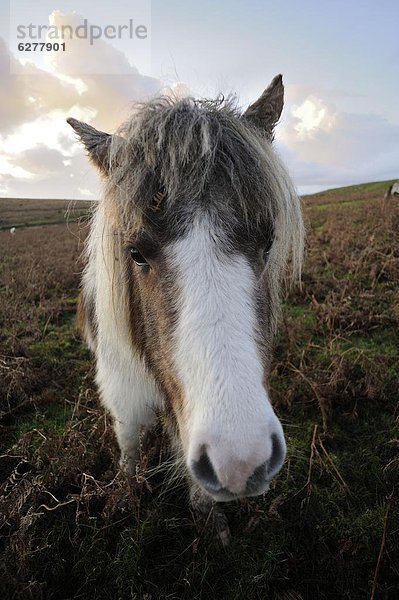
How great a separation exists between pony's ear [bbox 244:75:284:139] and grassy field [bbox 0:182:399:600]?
1.55 meters

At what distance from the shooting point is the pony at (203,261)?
1475 millimetres

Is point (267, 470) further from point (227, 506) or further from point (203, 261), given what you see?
point (227, 506)

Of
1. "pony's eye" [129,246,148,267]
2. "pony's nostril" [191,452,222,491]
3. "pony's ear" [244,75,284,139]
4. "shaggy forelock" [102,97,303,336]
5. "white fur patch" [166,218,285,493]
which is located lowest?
"pony's nostril" [191,452,222,491]

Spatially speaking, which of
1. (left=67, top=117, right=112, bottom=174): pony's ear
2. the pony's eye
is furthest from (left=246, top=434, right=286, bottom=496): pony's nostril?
(left=67, top=117, right=112, bottom=174): pony's ear

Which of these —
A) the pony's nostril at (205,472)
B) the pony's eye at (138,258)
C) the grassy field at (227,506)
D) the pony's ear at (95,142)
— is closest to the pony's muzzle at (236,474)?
the pony's nostril at (205,472)

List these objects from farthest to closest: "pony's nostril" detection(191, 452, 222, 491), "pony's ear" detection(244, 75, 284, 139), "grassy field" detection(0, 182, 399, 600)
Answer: "grassy field" detection(0, 182, 399, 600) < "pony's ear" detection(244, 75, 284, 139) < "pony's nostril" detection(191, 452, 222, 491)

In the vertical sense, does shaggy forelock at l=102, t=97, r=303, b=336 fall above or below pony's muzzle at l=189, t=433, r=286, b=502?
above

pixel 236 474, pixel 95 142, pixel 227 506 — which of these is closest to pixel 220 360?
pixel 236 474

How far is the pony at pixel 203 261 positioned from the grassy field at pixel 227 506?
783 millimetres

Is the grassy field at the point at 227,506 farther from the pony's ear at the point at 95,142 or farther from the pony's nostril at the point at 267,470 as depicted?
the pony's nostril at the point at 267,470

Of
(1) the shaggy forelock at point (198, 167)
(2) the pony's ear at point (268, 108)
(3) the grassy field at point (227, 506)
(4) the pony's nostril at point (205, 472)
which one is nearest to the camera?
(4) the pony's nostril at point (205, 472)

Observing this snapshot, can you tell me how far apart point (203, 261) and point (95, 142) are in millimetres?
1278

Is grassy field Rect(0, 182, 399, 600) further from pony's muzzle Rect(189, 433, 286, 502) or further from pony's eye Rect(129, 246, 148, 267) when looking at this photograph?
pony's muzzle Rect(189, 433, 286, 502)

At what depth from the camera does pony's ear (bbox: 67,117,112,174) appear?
237 centimetres
